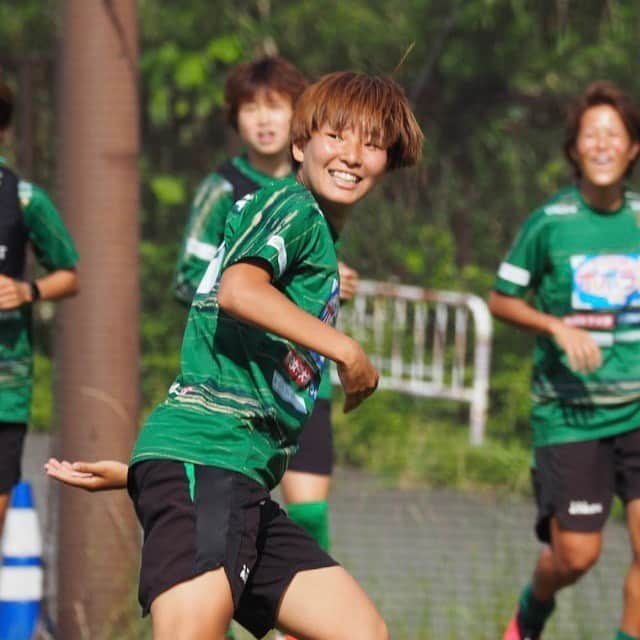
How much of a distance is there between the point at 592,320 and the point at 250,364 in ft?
7.38

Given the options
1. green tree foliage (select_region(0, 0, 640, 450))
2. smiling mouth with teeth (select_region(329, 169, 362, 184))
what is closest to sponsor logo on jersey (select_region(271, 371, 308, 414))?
smiling mouth with teeth (select_region(329, 169, 362, 184))

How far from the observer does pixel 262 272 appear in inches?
127

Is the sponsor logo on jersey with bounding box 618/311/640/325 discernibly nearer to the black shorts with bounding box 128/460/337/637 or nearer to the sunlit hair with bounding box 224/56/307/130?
the sunlit hair with bounding box 224/56/307/130

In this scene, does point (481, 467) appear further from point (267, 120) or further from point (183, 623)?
point (183, 623)

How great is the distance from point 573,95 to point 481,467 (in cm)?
265

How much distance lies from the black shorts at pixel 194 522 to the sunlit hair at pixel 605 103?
8.46 feet

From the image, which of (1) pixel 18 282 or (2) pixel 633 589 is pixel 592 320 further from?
(1) pixel 18 282

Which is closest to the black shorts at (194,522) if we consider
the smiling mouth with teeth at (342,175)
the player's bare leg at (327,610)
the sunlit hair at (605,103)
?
the player's bare leg at (327,610)

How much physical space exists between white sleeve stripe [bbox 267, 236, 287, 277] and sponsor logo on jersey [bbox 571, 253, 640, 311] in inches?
89.5

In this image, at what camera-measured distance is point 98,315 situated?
17.5 ft

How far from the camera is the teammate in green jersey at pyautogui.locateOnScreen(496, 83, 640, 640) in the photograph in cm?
534

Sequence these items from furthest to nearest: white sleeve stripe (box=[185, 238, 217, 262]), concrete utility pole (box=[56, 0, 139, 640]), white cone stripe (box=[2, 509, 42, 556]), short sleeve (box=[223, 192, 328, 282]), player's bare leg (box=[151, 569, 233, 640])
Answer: white cone stripe (box=[2, 509, 42, 556])
concrete utility pole (box=[56, 0, 139, 640])
white sleeve stripe (box=[185, 238, 217, 262])
short sleeve (box=[223, 192, 328, 282])
player's bare leg (box=[151, 569, 233, 640])

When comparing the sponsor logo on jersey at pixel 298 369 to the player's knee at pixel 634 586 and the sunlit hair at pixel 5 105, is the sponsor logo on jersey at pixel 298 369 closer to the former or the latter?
the sunlit hair at pixel 5 105

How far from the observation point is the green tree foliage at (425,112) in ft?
33.4
